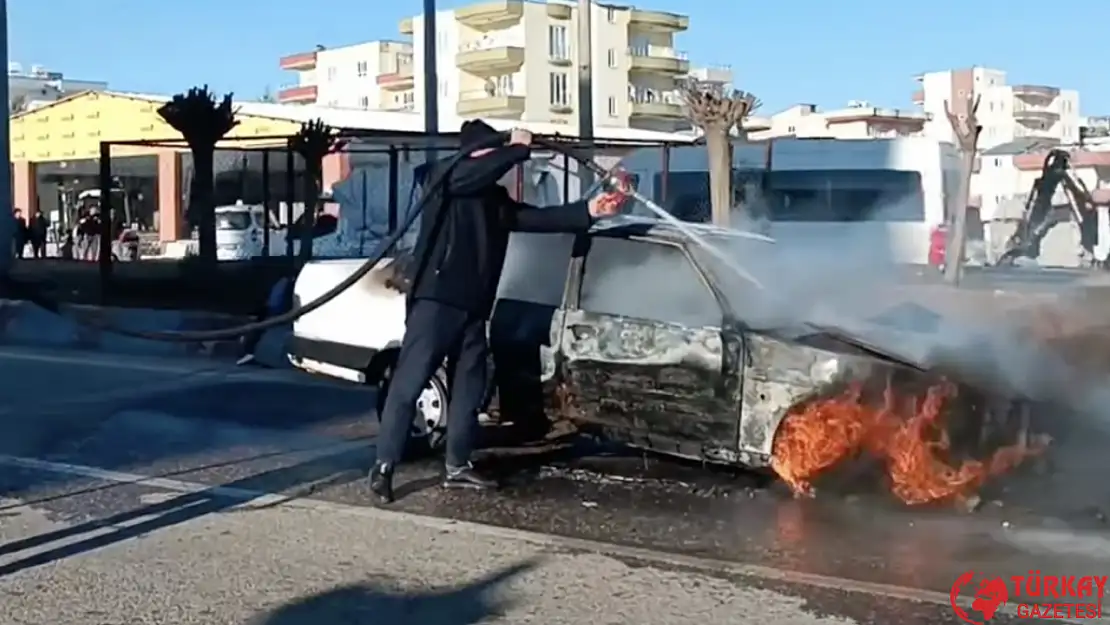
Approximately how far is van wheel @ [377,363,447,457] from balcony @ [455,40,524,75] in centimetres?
8041

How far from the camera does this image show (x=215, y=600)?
5500mm

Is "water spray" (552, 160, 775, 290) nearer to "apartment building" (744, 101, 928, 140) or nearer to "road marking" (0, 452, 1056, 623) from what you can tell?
"road marking" (0, 452, 1056, 623)

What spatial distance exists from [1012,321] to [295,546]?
3652 millimetres

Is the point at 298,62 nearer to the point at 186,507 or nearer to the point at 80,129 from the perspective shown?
the point at 80,129

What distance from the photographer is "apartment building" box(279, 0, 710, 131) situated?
8769cm

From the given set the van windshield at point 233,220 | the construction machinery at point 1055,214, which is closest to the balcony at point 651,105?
the van windshield at point 233,220

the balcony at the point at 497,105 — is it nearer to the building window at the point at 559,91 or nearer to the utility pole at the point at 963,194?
the building window at the point at 559,91

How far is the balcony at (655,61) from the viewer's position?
90750 mm

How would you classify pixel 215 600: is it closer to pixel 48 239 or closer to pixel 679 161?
pixel 679 161

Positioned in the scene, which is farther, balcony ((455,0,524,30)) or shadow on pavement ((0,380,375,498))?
balcony ((455,0,524,30))

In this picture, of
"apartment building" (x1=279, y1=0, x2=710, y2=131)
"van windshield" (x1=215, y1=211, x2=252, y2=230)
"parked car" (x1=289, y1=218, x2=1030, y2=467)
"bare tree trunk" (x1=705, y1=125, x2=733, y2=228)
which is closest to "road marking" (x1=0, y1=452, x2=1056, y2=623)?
"parked car" (x1=289, y1=218, x2=1030, y2=467)

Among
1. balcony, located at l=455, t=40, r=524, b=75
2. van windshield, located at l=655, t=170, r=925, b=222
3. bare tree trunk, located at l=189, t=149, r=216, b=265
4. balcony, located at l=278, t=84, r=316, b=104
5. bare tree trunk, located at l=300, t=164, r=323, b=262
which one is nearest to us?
van windshield, located at l=655, t=170, r=925, b=222

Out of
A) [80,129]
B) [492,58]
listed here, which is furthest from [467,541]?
[492,58]

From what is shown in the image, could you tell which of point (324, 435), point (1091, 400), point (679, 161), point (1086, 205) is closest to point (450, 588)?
point (1091, 400)
